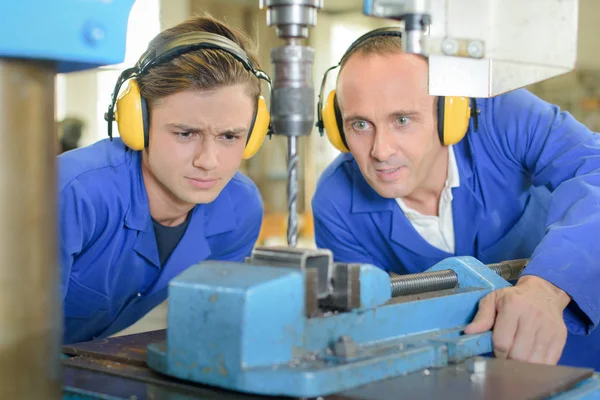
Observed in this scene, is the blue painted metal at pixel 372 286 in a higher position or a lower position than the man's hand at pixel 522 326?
higher

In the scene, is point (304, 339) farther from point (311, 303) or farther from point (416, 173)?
point (416, 173)

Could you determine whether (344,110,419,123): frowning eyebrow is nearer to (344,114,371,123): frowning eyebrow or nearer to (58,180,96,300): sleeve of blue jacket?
(344,114,371,123): frowning eyebrow

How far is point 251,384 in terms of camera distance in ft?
2.60

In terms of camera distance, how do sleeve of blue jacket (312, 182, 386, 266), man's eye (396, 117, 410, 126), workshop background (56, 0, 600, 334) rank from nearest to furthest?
man's eye (396, 117, 410, 126), sleeve of blue jacket (312, 182, 386, 266), workshop background (56, 0, 600, 334)

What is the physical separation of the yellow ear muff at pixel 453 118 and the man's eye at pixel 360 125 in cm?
17

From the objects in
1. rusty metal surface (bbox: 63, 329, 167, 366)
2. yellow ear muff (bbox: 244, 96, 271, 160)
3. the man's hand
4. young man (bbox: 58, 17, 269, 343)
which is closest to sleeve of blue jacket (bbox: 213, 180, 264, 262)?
young man (bbox: 58, 17, 269, 343)

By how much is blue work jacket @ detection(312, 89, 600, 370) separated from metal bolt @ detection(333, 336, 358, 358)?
75 centimetres

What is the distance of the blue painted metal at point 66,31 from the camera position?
50cm

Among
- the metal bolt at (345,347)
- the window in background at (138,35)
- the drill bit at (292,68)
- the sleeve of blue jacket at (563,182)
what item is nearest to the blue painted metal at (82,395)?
the metal bolt at (345,347)

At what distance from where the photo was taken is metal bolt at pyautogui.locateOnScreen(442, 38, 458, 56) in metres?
0.81

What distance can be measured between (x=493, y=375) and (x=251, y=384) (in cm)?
32

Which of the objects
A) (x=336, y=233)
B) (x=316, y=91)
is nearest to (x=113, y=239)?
(x=336, y=233)

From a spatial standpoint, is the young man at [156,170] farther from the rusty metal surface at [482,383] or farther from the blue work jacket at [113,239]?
the rusty metal surface at [482,383]

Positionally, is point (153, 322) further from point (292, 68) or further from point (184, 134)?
point (292, 68)
